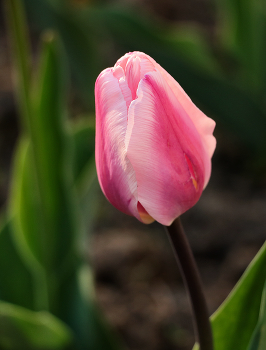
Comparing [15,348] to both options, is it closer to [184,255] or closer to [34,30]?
[184,255]

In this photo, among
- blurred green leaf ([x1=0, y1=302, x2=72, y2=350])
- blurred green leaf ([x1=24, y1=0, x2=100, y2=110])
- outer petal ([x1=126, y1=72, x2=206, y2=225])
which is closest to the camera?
outer petal ([x1=126, y1=72, x2=206, y2=225])

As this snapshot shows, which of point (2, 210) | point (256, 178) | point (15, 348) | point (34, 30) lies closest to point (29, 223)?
point (15, 348)

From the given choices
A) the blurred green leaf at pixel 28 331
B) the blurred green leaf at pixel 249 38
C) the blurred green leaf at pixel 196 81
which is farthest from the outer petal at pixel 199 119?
the blurred green leaf at pixel 249 38

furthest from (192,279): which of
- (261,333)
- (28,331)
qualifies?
(28,331)

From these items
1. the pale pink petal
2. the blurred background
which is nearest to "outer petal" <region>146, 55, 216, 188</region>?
the pale pink petal

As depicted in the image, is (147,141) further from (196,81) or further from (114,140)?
(196,81)

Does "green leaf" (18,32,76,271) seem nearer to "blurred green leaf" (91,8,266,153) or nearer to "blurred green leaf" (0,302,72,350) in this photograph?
"blurred green leaf" (0,302,72,350)
